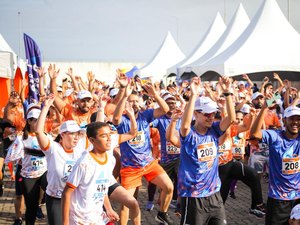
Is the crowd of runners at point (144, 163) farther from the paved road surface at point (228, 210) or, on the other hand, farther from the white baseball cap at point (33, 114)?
the paved road surface at point (228, 210)

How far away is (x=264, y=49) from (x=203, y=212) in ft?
50.0

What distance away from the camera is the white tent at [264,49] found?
1894 centimetres

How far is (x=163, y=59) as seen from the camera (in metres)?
35.6

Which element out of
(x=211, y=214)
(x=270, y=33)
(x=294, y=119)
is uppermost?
(x=270, y=33)

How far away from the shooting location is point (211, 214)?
209 inches

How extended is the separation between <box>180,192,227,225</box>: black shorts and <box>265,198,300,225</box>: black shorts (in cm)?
55

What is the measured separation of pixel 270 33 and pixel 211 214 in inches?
636

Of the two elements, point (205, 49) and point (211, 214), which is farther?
point (205, 49)

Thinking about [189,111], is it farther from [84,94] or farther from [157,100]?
[84,94]

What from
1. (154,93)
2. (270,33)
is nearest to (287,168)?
(154,93)

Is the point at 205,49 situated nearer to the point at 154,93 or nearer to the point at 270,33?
the point at 270,33

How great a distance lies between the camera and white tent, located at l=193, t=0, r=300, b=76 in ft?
62.1

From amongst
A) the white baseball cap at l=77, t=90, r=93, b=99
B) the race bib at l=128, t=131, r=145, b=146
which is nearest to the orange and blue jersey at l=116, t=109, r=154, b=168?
the race bib at l=128, t=131, r=145, b=146

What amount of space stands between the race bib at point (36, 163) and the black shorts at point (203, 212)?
2.60 meters
